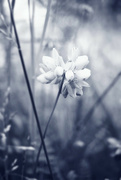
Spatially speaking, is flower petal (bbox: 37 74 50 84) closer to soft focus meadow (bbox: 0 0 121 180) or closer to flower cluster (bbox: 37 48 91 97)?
flower cluster (bbox: 37 48 91 97)

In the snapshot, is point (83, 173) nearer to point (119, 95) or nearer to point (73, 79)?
point (73, 79)

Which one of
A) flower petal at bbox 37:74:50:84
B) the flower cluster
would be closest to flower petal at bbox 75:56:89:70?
the flower cluster

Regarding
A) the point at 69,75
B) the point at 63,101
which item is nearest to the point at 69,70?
the point at 69,75

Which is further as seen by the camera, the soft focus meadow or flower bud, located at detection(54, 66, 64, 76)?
the soft focus meadow

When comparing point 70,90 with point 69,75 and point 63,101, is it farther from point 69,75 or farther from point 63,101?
point 63,101

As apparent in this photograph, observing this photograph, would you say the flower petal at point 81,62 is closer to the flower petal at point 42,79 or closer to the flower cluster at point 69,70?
the flower cluster at point 69,70

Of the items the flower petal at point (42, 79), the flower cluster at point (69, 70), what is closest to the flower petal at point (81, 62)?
the flower cluster at point (69, 70)
